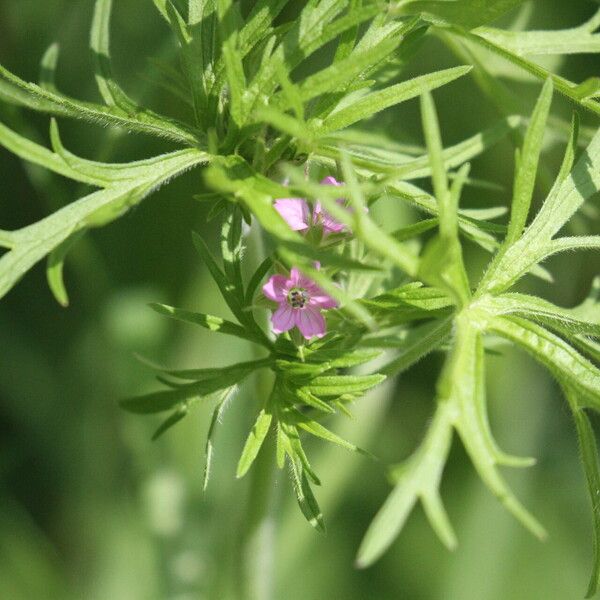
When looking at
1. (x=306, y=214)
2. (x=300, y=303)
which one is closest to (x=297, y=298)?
(x=300, y=303)

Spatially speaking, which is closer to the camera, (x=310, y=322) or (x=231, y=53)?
(x=231, y=53)

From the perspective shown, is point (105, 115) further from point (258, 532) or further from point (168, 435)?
point (168, 435)

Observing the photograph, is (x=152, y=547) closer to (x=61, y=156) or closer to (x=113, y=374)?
(x=113, y=374)

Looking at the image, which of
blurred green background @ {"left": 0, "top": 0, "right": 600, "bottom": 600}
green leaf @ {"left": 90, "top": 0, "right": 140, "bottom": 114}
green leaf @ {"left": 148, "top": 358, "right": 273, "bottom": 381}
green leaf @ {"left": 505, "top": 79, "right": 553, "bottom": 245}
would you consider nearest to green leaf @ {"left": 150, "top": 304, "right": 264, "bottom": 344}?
green leaf @ {"left": 148, "top": 358, "right": 273, "bottom": 381}

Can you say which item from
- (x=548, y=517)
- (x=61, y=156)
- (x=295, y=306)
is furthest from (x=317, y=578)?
(x=61, y=156)

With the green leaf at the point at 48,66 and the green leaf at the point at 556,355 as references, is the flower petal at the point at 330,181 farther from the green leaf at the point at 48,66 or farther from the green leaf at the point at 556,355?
the green leaf at the point at 48,66

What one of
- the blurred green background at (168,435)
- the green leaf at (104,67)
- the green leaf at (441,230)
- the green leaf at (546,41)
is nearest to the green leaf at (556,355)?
the green leaf at (441,230)

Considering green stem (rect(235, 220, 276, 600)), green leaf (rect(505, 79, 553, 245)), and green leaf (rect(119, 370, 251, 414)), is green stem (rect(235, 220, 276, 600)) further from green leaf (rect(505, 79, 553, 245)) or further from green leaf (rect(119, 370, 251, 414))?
green leaf (rect(505, 79, 553, 245))
